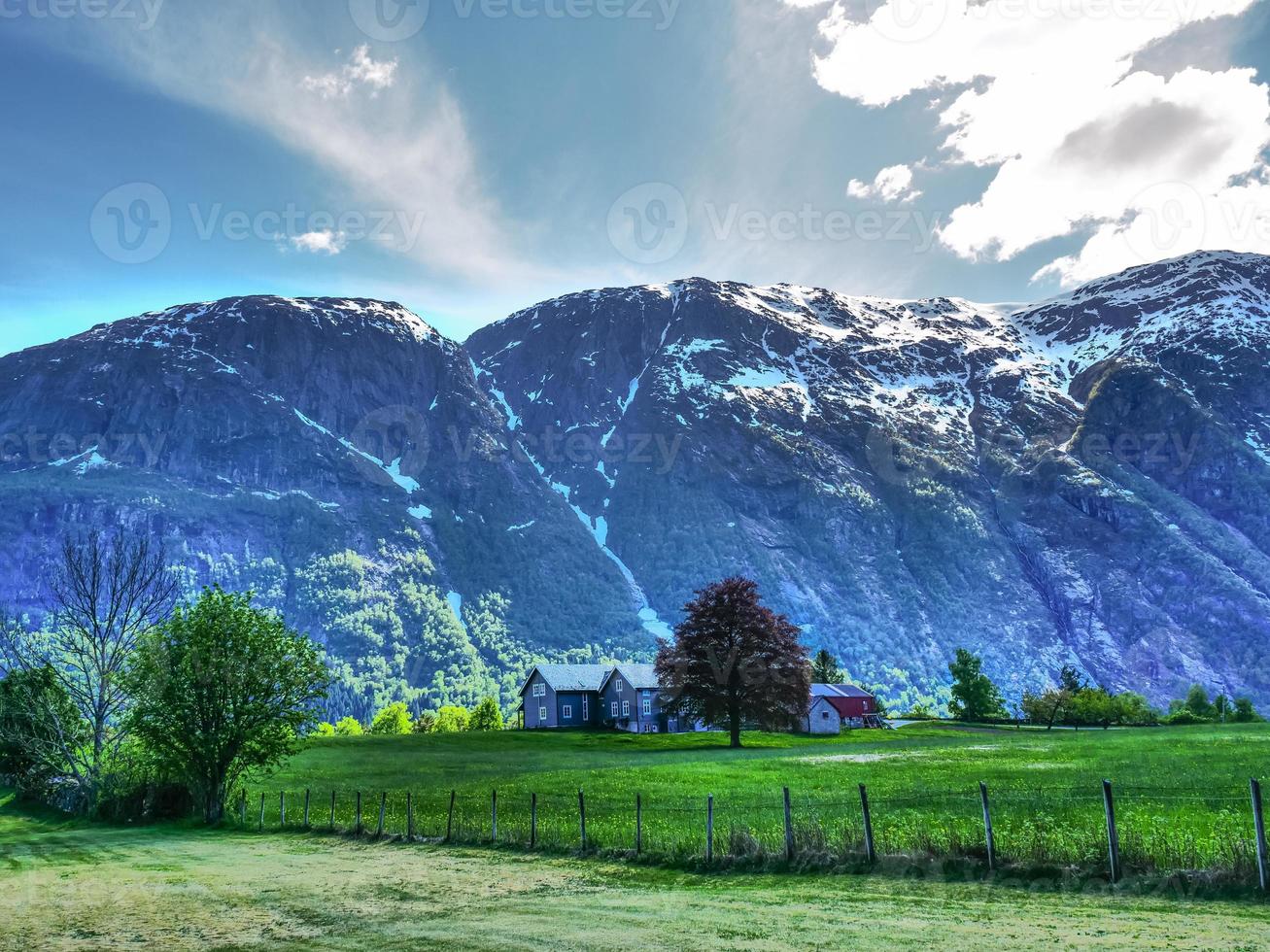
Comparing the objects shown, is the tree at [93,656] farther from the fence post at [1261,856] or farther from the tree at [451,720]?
the tree at [451,720]

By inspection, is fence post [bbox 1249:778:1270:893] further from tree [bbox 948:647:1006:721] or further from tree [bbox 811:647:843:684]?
tree [bbox 811:647:843:684]

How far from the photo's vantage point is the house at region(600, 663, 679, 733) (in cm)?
11512

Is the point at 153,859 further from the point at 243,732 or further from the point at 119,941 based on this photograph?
the point at 119,941

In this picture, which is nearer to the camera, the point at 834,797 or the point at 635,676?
the point at 834,797

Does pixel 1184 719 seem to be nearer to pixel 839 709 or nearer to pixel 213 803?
pixel 839 709

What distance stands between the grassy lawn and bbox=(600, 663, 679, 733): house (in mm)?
93553

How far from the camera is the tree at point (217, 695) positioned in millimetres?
36531

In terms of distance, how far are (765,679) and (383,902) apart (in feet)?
208

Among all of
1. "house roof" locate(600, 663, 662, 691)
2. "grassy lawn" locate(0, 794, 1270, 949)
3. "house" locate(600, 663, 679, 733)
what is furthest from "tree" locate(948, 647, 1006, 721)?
"grassy lawn" locate(0, 794, 1270, 949)

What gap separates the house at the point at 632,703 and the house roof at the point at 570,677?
2506 millimetres

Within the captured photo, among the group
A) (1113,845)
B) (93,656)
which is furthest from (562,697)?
(1113,845)

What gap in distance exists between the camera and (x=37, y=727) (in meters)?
47.1

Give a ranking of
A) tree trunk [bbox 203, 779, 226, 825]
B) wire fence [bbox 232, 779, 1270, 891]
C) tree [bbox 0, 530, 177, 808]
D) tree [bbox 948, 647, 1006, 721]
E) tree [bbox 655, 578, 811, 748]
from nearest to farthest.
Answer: wire fence [bbox 232, 779, 1270, 891], tree trunk [bbox 203, 779, 226, 825], tree [bbox 0, 530, 177, 808], tree [bbox 655, 578, 811, 748], tree [bbox 948, 647, 1006, 721]

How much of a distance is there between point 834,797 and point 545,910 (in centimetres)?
2027
